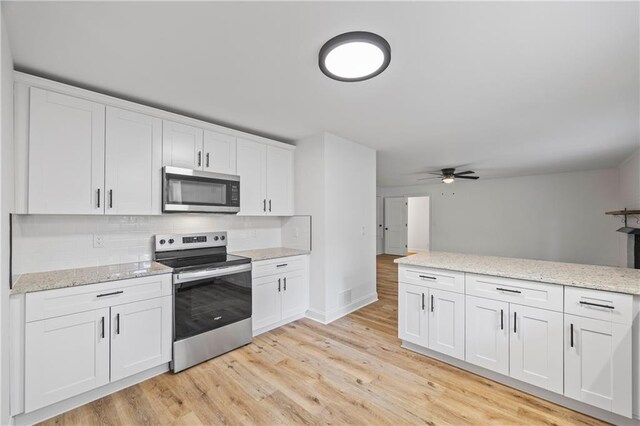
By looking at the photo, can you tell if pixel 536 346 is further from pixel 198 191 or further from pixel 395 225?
pixel 395 225

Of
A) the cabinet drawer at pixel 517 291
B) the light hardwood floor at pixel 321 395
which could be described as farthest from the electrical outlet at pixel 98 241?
the cabinet drawer at pixel 517 291

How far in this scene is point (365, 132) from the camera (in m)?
3.40

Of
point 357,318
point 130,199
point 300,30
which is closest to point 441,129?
point 300,30

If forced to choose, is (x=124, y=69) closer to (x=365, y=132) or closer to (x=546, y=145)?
(x=365, y=132)

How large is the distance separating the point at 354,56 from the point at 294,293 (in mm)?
2706

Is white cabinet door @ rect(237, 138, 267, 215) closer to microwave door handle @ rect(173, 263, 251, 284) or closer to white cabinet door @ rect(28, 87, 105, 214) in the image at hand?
microwave door handle @ rect(173, 263, 251, 284)

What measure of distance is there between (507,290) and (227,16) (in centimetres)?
264

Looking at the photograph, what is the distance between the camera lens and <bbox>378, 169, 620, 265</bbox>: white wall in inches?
237

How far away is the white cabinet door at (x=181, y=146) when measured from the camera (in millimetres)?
2664

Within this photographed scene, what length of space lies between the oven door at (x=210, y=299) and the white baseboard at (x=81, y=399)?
0.32m

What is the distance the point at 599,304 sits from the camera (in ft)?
5.99

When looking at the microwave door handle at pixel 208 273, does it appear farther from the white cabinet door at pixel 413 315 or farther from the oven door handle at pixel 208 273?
the white cabinet door at pixel 413 315

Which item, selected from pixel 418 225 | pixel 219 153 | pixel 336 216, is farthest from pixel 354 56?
pixel 418 225

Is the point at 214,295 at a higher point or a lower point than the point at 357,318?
higher
